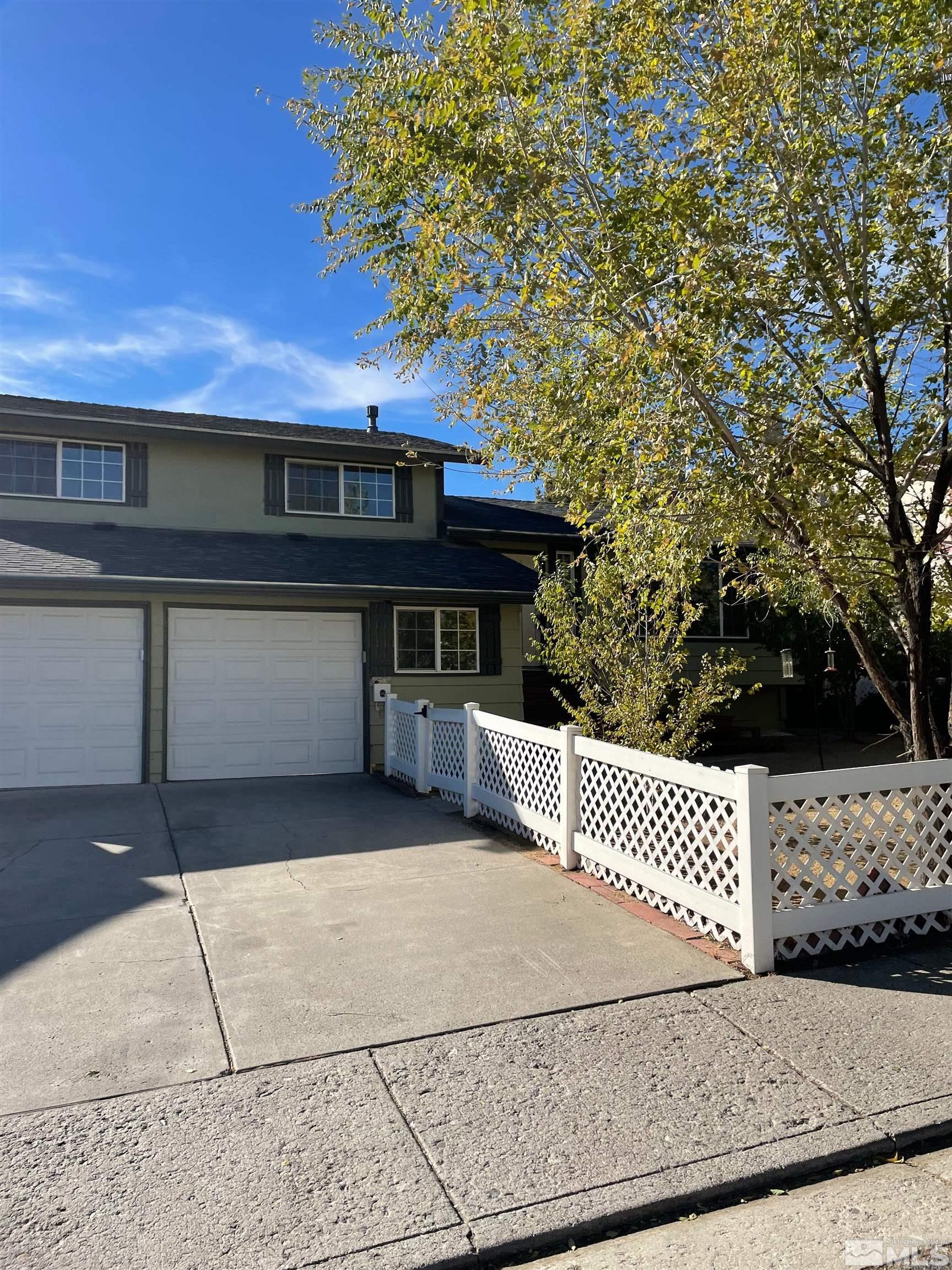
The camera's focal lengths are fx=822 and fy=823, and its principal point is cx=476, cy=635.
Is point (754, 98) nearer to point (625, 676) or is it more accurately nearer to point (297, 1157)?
point (625, 676)

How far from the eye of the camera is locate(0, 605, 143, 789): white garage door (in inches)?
403

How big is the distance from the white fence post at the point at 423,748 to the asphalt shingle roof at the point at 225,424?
3652 mm

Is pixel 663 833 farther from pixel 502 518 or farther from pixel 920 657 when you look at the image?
pixel 502 518

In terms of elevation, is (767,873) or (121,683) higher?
(121,683)

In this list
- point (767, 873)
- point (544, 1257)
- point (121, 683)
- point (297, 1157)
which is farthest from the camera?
point (121, 683)

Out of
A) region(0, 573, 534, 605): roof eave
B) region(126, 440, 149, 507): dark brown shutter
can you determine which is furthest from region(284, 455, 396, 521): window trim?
region(0, 573, 534, 605): roof eave

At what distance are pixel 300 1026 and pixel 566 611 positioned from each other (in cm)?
575

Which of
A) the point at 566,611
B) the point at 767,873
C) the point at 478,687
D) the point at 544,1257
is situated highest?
the point at 566,611

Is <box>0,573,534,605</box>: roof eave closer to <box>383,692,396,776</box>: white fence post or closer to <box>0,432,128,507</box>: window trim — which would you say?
<box>383,692,396,776</box>: white fence post

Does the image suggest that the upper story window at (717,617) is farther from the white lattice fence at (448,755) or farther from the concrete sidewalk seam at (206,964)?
the concrete sidewalk seam at (206,964)

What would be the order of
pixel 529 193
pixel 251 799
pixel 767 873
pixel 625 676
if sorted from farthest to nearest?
1. pixel 251 799
2. pixel 625 676
3. pixel 529 193
4. pixel 767 873

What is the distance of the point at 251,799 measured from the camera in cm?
949

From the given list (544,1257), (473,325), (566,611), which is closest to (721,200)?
(473,325)
